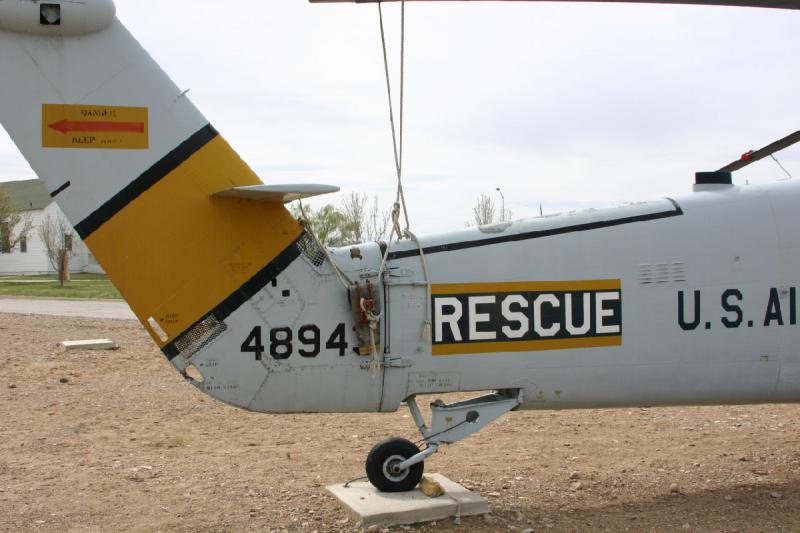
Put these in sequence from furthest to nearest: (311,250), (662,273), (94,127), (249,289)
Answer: (662,273) < (311,250) < (249,289) < (94,127)

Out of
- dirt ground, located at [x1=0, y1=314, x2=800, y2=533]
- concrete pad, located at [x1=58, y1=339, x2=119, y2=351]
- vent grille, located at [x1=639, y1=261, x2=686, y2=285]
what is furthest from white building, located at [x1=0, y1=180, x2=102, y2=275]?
vent grille, located at [x1=639, y1=261, x2=686, y2=285]

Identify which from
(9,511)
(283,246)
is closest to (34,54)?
(283,246)

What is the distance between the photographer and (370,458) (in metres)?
5.38

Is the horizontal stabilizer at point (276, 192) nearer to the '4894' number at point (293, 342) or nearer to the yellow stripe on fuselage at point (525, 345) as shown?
the '4894' number at point (293, 342)

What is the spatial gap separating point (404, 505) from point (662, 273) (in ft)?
8.01

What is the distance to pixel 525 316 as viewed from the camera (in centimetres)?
531

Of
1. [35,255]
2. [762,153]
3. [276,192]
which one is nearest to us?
[276,192]

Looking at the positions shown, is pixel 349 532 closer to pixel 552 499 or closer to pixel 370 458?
pixel 370 458

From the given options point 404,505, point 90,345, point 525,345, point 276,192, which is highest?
point 276,192

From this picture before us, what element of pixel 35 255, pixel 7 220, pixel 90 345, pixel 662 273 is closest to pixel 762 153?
pixel 662 273

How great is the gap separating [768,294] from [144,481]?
5164 mm

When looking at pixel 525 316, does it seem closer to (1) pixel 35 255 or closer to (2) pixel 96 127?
(2) pixel 96 127

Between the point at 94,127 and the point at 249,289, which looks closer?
the point at 94,127

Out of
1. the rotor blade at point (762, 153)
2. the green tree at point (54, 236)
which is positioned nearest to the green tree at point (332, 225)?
the green tree at point (54, 236)
